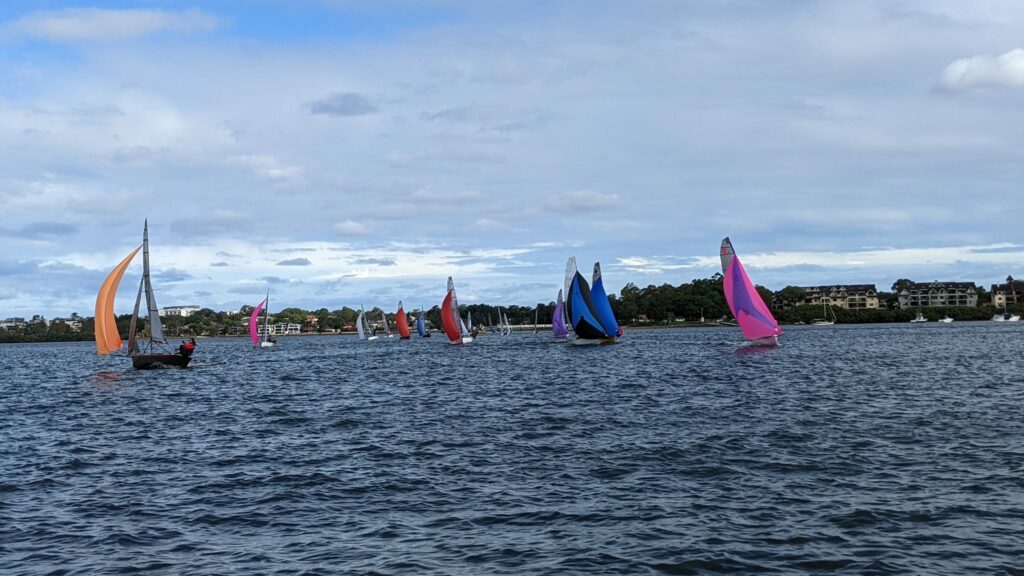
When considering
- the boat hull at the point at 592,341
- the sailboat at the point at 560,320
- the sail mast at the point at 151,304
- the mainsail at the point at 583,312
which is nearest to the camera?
the sail mast at the point at 151,304

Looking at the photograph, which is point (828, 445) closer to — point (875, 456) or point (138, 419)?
point (875, 456)

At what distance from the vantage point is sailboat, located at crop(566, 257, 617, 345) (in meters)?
92.4

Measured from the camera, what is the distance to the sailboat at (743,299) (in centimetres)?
7844

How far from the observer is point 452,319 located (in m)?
127

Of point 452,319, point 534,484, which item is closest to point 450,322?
point 452,319

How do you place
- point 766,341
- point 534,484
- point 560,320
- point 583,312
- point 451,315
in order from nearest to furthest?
point 534,484 → point 766,341 → point 583,312 → point 451,315 → point 560,320

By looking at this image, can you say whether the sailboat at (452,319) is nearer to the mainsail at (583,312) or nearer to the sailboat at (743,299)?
the mainsail at (583,312)

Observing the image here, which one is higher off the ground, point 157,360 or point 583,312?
point 583,312

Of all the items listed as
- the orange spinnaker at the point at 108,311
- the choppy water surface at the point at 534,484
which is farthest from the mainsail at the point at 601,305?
the choppy water surface at the point at 534,484

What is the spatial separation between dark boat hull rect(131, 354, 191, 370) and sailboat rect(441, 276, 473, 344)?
50.8 m

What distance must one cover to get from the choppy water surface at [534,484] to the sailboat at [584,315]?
1957 inches

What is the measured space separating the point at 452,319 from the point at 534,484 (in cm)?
10614

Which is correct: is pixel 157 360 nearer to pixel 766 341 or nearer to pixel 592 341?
pixel 592 341

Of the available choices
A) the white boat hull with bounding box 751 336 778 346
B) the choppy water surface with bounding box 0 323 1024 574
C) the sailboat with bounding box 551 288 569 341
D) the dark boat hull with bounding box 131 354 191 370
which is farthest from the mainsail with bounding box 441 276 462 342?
the choppy water surface with bounding box 0 323 1024 574
